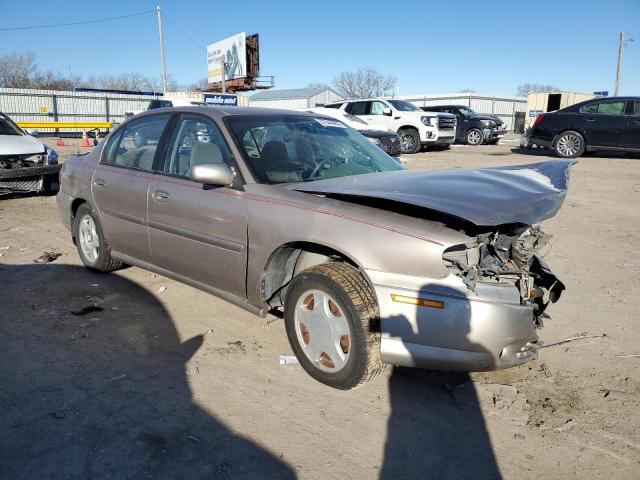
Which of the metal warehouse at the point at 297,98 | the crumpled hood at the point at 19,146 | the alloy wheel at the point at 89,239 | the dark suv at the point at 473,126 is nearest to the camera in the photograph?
the alloy wheel at the point at 89,239

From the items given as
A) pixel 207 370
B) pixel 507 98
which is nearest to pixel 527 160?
pixel 207 370

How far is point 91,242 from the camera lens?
5035mm

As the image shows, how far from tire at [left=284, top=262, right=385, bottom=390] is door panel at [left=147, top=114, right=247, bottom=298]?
1.61 ft

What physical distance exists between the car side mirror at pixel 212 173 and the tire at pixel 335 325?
82cm

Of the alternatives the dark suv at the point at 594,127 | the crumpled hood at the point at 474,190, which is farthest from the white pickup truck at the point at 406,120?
the crumpled hood at the point at 474,190

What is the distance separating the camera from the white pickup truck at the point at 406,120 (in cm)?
1720

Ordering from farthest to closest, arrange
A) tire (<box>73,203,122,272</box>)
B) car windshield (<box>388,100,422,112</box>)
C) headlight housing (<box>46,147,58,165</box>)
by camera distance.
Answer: car windshield (<box>388,100,422,112</box>)
headlight housing (<box>46,147,58,165</box>)
tire (<box>73,203,122,272</box>)

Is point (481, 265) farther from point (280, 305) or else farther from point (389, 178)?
point (280, 305)

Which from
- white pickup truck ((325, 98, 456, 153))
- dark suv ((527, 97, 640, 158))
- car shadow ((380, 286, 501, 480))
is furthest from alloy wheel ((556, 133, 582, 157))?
car shadow ((380, 286, 501, 480))

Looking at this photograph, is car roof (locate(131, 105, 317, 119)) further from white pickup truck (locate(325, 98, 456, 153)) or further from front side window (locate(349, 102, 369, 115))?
front side window (locate(349, 102, 369, 115))

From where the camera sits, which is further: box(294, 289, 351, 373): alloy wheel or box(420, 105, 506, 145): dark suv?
box(420, 105, 506, 145): dark suv

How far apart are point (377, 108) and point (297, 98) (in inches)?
1880

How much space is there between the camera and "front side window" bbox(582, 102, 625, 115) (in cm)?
1360

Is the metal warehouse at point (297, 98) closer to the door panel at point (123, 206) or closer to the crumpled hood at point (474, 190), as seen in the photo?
the door panel at point (123, 206)
